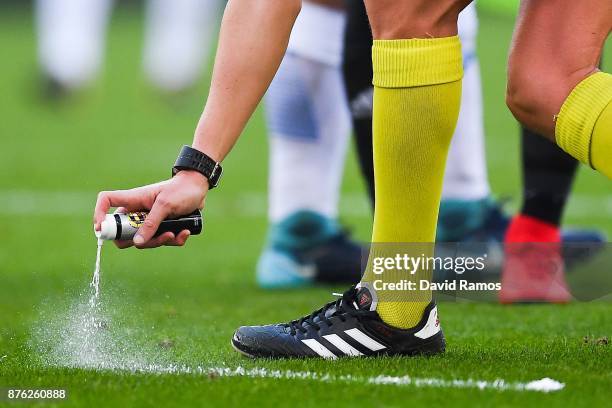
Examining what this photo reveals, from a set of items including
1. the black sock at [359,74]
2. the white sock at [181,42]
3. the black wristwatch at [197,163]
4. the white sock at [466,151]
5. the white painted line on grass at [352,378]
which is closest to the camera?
the white painted line on grass at [352,378]

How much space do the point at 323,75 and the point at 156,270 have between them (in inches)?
36.4

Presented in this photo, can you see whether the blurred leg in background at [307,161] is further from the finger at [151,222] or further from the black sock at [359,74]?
the finger at [151,222]

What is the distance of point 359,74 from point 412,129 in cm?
137

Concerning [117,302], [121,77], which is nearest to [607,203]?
[117,302]

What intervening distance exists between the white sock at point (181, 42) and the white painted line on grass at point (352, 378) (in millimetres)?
10882

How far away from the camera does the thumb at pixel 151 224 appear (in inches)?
93.4

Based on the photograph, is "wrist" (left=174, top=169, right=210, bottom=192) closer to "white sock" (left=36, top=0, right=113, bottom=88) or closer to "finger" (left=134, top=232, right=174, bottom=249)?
"finger" (left=134, top=232, right=174, bottom=249)

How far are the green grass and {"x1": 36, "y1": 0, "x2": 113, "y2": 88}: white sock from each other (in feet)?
9.84

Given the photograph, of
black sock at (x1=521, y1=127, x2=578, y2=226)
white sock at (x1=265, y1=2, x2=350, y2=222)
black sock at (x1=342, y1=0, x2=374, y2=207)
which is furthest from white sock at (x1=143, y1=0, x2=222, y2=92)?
black sock at (x1=521, y1=127, x2=578, y2=226)

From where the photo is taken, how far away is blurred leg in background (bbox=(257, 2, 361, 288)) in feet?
13.7

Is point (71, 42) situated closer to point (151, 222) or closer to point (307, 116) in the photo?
point (307, 116)

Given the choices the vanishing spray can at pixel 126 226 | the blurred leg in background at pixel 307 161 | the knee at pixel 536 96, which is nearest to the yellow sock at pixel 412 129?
the knee at pixel 536 96

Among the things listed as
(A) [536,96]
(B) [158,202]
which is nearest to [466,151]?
(A) [536,96]

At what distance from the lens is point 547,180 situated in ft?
11.9
